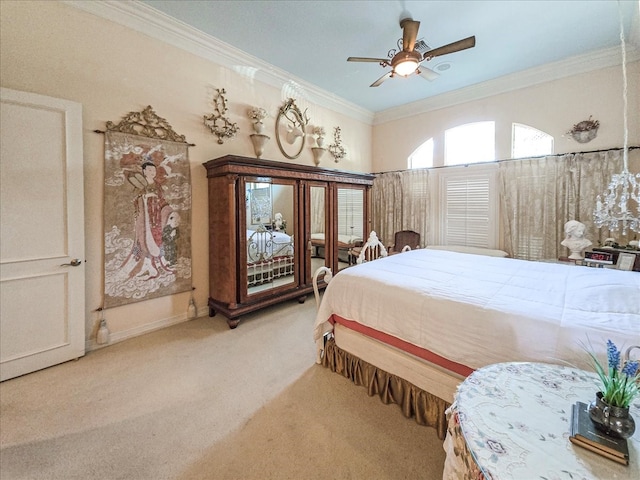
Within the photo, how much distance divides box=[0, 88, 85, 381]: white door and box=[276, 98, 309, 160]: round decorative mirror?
224cm

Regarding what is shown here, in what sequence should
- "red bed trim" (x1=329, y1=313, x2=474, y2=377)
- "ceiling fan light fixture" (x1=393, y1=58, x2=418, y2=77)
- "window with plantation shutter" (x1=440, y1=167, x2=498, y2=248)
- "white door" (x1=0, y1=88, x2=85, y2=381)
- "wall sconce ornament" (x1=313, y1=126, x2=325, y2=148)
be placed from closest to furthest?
1. "red bed trim" (x1=329, y1=313, x2=474, y2=377)
2. "white door" (x1=0, y1=88, x2=85, y2=381)
3. "ceiling fan light fixture" (x1=393, y1=58, x2=418, y2=77)
4. "window with plantation shutter" (x1=440, y1=167, x2=498, y2=248)
5. "wall sconce ornament" (x1=313, y1=126, x2=325, y2=148)

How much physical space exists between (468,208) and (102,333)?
16.0 ft

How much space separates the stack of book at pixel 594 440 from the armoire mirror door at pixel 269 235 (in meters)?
2.71

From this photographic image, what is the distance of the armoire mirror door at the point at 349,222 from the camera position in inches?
161

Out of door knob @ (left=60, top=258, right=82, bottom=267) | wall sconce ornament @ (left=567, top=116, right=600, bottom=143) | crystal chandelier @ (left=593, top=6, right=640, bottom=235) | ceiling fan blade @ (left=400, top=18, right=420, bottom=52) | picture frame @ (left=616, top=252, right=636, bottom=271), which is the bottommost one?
picture frame @ (left=616, top=252, right=636, bottom=271)

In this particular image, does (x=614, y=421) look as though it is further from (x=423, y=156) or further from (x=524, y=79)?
(x=423, y=156)


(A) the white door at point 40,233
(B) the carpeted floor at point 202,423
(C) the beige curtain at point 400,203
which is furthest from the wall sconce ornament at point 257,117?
(B) the carpeted floor at point 202,423

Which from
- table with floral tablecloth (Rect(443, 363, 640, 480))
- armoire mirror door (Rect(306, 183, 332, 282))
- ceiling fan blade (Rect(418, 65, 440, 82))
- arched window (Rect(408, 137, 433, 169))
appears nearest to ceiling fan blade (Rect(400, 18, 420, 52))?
ceiling fan blade (Rect(418, 65, 440, 82))

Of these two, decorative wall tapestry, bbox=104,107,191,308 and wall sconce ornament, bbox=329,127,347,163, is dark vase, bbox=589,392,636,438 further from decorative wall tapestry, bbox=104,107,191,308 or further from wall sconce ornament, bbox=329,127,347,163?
wall sconce ornament, bbox=329,127,347,163

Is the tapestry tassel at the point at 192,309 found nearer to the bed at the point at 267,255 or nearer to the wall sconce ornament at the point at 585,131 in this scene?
the bed at the point at 267,255

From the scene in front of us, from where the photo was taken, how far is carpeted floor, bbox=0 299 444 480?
4.53 ft

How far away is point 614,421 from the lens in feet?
2.56

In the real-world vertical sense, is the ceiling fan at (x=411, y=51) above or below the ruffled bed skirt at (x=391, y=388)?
above

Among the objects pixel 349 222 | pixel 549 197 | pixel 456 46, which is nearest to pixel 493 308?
pixel 456 46
